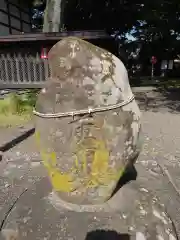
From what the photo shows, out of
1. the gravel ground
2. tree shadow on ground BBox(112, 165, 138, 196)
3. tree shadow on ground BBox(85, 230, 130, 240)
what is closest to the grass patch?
the gravel ground

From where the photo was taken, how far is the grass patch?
693 cm

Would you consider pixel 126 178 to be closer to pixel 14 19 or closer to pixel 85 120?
pixel 85 120

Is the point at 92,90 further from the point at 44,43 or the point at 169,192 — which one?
the point at 44,43

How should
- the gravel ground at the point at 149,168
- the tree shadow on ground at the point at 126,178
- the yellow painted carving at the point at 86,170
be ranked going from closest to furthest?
1. the yellow painted carving at the point at 86,170
2. the tree shadow on ground at the point at 126,178
3. the gravel ground at the point at 149,168

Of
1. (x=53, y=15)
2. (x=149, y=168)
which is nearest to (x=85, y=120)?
(x=149, y=168)

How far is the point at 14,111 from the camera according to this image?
7453 mm

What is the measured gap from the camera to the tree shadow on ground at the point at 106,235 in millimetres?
2102

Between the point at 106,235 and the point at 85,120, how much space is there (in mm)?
932

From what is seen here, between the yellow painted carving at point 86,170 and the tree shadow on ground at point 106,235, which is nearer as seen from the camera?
the tree shadow on ground at point 106,235

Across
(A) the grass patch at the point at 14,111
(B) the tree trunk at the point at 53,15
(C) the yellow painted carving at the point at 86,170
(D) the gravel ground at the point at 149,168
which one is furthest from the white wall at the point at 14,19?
(C) the yellow painted carving at the point at 86,170

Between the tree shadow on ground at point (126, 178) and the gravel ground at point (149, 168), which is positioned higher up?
the tree shadow on ground at point (126, 178)

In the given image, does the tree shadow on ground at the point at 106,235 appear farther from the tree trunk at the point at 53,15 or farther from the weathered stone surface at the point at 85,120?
the tree trunk at the point at 53,15

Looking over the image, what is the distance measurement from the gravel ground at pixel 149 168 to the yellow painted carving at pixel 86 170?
0.74m

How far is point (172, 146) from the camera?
512 centimetres
